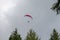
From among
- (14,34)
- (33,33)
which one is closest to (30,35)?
(33,33)

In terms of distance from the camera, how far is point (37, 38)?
38.8 meters

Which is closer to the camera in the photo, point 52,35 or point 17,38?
point 17,38

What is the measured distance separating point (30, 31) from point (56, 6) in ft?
105

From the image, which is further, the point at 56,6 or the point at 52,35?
the point at 52,35

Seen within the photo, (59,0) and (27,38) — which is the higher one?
(59,0)

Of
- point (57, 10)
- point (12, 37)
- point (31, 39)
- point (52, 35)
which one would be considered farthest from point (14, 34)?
point (57, 10)

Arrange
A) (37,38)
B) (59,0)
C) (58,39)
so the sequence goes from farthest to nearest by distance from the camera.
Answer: (58,39) → (37,38) → (59,0)

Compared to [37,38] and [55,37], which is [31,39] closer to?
[37,38]

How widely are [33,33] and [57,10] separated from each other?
3130cm

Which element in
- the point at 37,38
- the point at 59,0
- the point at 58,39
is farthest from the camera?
the point at 58,39

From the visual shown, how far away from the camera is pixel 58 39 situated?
146 feet

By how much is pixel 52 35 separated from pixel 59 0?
38718mm

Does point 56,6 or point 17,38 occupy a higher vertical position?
point 56,6

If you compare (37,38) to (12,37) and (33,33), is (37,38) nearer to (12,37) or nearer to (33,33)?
(33,33)
